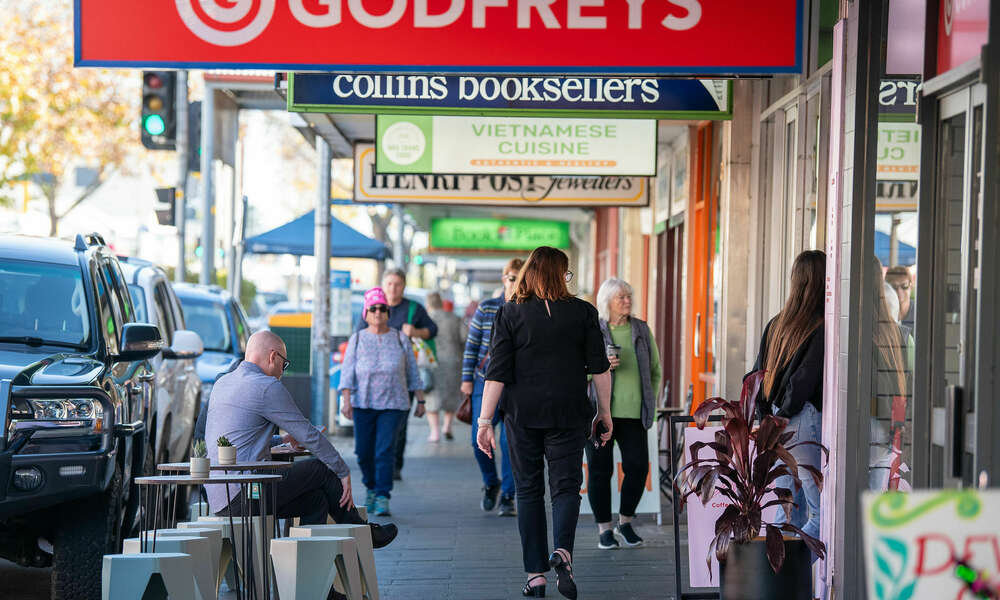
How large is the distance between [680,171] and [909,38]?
9306 mm

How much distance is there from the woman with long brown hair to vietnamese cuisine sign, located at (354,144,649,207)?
848 centimetres

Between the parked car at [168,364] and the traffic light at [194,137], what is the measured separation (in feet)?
18.6

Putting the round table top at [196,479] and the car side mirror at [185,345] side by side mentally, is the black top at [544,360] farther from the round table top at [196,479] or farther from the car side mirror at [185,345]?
the car side mirror at [185,345]

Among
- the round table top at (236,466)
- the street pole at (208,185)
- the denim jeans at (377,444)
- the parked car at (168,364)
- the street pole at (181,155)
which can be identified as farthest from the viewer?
the street pole at (208,185)

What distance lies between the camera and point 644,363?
941 centimetres

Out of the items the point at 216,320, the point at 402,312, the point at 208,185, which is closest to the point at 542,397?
the point at 402,312

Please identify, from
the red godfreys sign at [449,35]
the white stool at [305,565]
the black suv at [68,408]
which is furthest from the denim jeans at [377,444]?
the red godfreys sign at [449,35]

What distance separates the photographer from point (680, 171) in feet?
49.4

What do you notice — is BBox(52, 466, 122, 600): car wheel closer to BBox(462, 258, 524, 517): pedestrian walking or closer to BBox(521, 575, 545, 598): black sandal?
BBox(521, 575, 545, 598): black sandal

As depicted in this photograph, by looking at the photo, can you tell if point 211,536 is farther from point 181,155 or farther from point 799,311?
point 181,155

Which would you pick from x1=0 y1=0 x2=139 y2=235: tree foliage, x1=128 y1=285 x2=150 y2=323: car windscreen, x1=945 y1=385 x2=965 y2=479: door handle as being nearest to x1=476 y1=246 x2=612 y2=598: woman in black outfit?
x1=945 y1=385 x2=965 y2=479: door handle

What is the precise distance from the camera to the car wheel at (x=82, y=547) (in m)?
7.02

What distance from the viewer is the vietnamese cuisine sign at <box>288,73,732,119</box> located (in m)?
8.55

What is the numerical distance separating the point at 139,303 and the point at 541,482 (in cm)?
506
